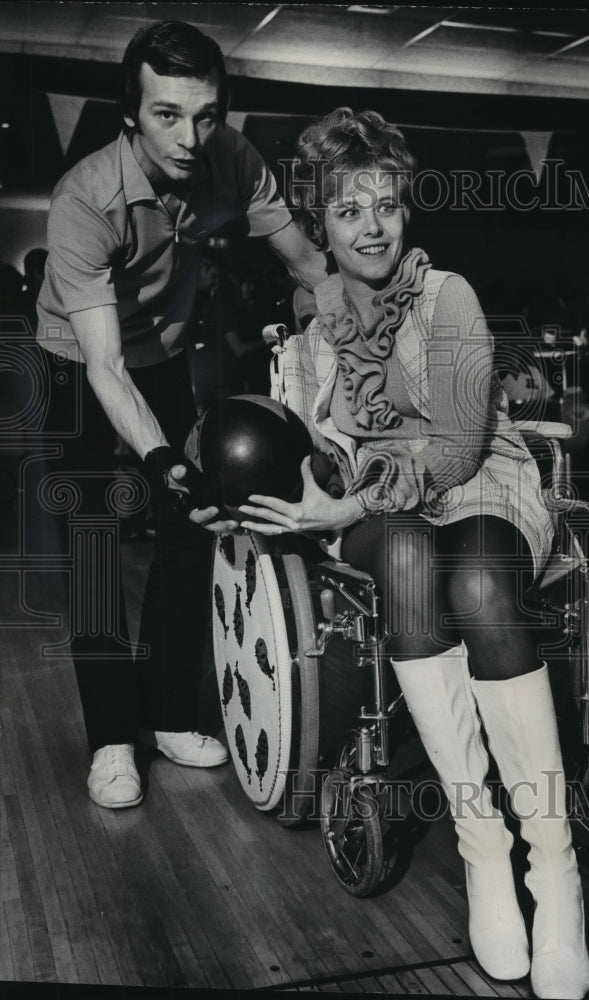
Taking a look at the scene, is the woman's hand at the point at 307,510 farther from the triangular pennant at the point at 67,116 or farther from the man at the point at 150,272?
the triangular pennant at the point at 67,116

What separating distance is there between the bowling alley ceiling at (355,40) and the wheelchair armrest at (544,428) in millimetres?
703

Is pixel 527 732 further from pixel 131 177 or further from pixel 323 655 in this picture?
pixel 131 177

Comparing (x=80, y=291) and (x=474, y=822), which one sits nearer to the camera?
(x=474, y=822)

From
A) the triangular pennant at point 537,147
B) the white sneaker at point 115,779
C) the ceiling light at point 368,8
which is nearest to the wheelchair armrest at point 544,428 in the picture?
the triangular pennant at point 537,147

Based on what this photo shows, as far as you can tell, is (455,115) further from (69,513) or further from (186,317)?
(69,513)

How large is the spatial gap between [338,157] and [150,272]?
451 millimetres

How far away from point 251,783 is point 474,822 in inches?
20.4

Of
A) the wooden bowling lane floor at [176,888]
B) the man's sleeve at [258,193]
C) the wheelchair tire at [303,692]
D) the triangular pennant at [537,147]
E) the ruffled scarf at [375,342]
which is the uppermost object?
the triangular pennant at [537,147]

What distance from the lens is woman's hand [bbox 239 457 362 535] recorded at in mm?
2051

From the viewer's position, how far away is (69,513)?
222cm

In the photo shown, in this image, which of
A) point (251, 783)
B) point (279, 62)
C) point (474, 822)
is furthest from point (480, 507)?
point (279, 62)

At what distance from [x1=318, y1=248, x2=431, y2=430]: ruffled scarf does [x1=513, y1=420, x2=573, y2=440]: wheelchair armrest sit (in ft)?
0.85

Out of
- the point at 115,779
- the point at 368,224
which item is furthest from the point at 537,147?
the point at 115,779

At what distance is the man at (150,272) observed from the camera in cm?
209
